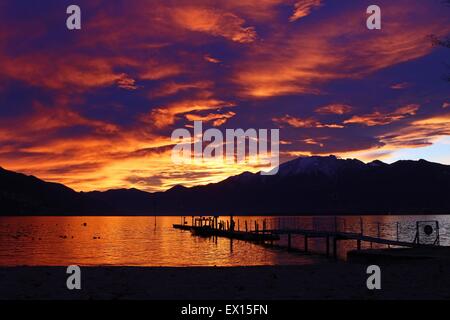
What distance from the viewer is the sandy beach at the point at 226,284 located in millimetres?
14156

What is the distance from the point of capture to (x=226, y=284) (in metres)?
16.6

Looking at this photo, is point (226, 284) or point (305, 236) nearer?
point (226, 284)

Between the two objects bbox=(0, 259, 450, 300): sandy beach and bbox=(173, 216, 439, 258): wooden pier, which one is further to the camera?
bbox=(173, 216, 439, 258): wooden pier

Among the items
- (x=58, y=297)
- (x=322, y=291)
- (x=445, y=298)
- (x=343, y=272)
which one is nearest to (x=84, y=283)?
(x=58, y=297)

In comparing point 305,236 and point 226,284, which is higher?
point 226,284

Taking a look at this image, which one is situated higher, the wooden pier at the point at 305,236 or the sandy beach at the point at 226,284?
the sandy beach at the point at 226,284

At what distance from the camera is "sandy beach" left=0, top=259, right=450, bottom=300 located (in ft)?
46.4

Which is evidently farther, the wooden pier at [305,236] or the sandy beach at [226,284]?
the wooden pier at [305,236]

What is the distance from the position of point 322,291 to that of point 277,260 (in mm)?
45115

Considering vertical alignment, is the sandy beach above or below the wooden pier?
above
